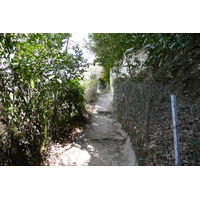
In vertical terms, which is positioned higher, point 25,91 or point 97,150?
point 25,91

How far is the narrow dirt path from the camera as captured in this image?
8.67 feet

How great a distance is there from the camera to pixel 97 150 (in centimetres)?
312

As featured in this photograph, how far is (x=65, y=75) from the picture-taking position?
10.5ft

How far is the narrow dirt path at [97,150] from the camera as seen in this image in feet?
8.67

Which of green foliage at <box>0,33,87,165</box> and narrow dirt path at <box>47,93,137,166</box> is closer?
green foliage at <box>0,33,87,165</box>

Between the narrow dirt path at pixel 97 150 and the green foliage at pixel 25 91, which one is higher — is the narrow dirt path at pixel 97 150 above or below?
below

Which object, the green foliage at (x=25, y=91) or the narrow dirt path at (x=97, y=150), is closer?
the green foliage at (x=25, y=91)

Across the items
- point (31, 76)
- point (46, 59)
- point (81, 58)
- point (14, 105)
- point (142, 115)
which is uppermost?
point (81, 58)

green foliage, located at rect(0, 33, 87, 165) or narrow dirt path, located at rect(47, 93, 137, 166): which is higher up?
green foliage, located at rect(0, 33, 87, 165)

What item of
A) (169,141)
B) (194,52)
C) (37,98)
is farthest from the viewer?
(194,52)
